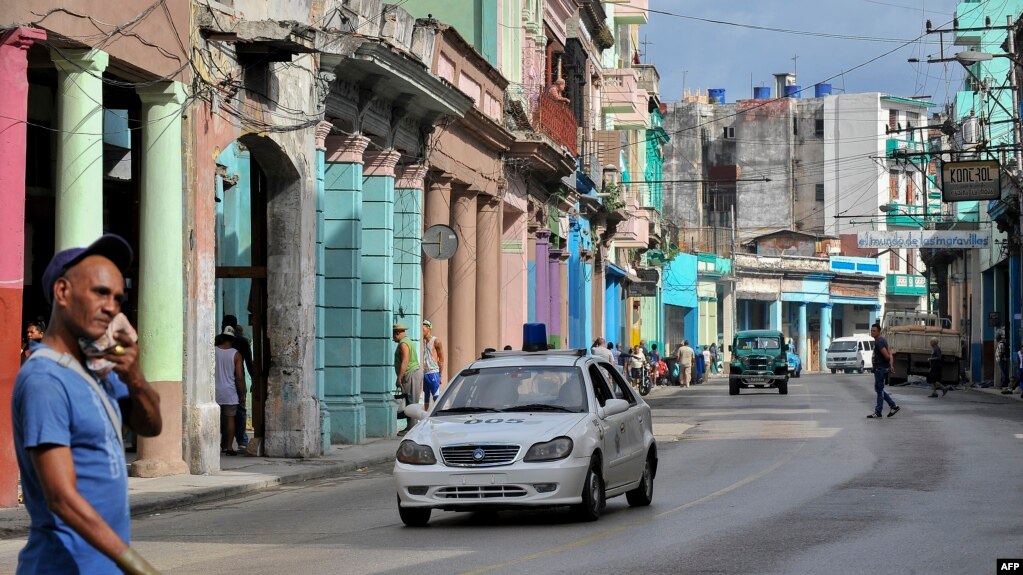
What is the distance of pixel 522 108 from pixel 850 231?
7246cm

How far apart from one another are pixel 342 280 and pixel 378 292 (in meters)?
1.62

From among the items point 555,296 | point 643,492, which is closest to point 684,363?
point 555,296

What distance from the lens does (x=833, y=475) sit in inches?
712

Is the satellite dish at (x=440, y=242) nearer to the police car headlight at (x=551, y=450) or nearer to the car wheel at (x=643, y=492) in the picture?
the car wheel at (x=643, y=492)

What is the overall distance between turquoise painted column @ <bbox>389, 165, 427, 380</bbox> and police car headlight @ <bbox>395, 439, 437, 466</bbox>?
14.1 metres

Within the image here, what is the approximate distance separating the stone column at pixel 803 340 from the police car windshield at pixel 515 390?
8265cm

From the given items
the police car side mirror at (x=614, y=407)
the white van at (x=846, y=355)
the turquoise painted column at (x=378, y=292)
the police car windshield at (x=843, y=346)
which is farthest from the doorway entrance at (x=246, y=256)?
the police car windshield at (x=843, y=346)

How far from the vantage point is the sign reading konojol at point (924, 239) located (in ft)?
203

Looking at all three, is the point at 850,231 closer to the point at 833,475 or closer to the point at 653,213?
the point at 653,213

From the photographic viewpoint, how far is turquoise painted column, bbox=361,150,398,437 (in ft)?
84.4

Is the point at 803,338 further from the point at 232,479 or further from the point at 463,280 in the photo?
the point at 232,479

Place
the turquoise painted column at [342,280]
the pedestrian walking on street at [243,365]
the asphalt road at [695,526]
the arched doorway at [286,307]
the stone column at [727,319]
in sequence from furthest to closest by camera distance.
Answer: the stone column at [727,319], the turquoise painted column at [342,280], the pedestrian walking on street at [243,365], the arched doorway at [286,307], the asphalt road at [695,526]

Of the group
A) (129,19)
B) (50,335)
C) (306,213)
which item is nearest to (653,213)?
(306,213)

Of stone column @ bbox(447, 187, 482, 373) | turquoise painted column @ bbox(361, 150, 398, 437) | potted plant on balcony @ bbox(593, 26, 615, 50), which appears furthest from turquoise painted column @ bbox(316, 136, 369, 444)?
potted plant on balcony @ bbox(593, 26, 615, 50)
